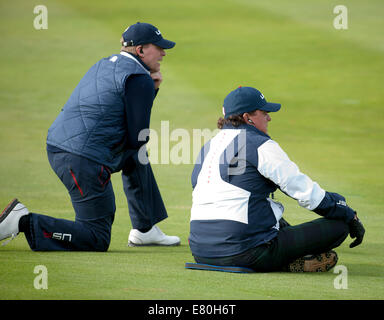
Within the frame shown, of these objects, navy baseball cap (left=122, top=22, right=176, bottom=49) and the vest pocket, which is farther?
navy baseball cap (left=122, top=22, right=176, bottom=49)

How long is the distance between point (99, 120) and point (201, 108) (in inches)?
384

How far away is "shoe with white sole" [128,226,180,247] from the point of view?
644 cm

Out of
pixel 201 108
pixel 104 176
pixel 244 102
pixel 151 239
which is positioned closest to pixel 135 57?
pixel 104 176

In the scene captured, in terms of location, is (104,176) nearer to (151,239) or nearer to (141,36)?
(151,239)

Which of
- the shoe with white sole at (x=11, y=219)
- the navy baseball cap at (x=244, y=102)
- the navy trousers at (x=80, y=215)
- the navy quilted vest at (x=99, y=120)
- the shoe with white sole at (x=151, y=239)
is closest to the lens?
the navy baseball cap at (x=244, y=102)

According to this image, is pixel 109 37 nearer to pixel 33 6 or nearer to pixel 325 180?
pixel 33 6

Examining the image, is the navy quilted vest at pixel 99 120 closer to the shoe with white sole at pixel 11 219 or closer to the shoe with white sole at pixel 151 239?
the shoe with white sole at pixel 11 219

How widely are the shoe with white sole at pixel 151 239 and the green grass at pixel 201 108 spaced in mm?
174

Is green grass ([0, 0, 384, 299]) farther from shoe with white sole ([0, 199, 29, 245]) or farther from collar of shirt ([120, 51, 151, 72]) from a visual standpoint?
collar of shirt ([120, 51, 151, 72])

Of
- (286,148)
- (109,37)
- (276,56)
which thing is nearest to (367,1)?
(276,56)

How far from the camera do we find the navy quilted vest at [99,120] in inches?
230

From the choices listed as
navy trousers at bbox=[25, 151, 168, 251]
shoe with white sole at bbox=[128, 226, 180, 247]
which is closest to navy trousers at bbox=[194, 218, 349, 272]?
navy trousers at bbox=[25, 151, 168, 251]

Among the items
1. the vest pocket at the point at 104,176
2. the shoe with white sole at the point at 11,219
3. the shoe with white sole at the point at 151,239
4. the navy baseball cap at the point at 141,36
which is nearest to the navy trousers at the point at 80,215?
the vest pocket at the point at 104,176

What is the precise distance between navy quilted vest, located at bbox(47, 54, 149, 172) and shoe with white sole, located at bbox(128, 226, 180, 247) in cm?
76
